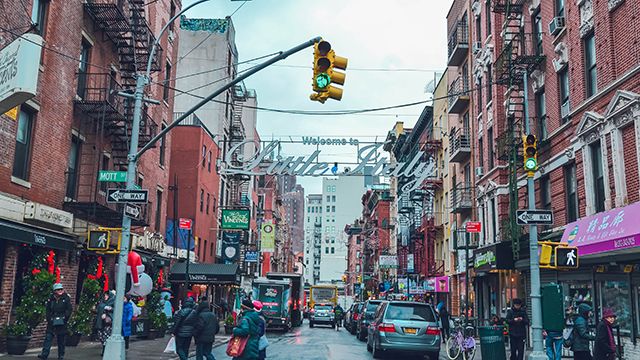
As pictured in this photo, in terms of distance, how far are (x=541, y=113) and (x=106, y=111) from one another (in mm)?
16476

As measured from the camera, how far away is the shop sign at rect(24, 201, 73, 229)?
17.4 metres

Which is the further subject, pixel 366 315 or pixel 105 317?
pixel 366 315

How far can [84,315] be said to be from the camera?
19.2 meters

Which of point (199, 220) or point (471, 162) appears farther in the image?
point (199, 220)

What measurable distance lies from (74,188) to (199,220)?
20.4m

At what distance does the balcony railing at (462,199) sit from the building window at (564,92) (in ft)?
36.2

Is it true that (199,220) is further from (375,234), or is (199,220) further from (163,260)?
(375,234)

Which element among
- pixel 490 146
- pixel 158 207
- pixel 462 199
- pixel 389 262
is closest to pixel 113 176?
pixel 158 207

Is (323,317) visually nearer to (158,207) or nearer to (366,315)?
(158,207)

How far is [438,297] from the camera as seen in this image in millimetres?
45312

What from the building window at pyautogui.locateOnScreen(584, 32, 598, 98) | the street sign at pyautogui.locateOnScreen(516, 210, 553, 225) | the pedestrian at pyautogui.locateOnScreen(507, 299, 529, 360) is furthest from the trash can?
the building window at pyautogui.locateOnScreen(584, 32, 598, 98)

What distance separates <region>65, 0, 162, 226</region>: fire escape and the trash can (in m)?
13.0

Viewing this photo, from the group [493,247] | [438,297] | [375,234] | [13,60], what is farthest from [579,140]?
[375,234]

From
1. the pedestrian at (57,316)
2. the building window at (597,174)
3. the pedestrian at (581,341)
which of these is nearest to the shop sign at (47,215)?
the pedestrian at (57,316)
